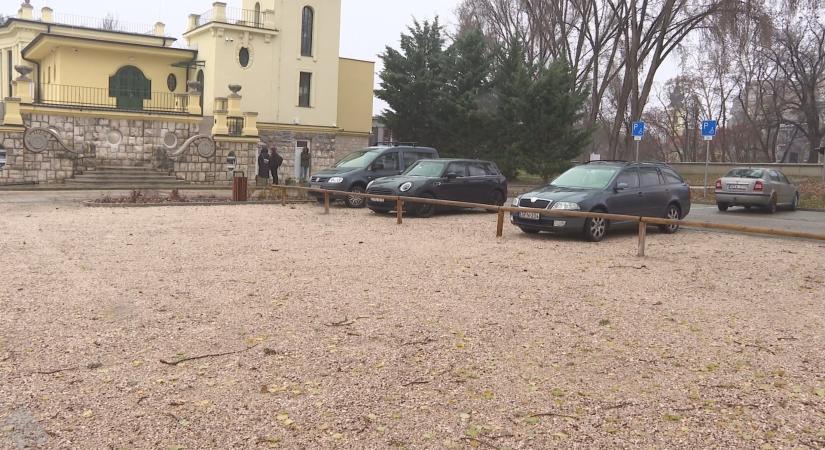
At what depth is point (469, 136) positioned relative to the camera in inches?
1423

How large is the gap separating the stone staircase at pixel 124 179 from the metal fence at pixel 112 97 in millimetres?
4461

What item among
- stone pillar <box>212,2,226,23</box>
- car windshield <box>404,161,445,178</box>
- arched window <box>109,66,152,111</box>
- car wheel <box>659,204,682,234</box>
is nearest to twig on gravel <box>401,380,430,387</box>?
car wheel <box>659,204,682,234</box>

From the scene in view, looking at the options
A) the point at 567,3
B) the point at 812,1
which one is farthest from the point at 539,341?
the point at 567,3

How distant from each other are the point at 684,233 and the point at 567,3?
26.8 meters

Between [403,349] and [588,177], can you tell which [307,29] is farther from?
[403,349]

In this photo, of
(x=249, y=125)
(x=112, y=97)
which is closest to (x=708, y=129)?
(x=249, y=125)

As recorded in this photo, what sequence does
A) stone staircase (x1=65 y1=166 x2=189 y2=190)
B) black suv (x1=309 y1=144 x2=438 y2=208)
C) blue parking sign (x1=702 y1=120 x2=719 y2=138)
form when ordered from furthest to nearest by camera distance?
stone staircase (x1=65 y1=166 x2=189 y2=190), blue parking sign (x1=702 y1=120 x2=719 y2=138), black suv (x1=309 y1=144 x2=438 y2=208)

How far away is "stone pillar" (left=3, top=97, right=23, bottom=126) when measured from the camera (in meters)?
24.6

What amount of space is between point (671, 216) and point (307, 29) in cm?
2682

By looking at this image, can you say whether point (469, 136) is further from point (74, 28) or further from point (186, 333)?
point (186, 333)

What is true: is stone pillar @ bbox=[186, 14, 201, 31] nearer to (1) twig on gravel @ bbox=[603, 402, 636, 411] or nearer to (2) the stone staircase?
(2) the stone staircase

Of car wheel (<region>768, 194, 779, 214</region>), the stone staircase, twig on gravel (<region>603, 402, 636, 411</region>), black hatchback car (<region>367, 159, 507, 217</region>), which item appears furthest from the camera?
the stone staircase

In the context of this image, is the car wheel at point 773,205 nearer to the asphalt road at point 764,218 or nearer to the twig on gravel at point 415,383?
the asphalt road at point 764,218

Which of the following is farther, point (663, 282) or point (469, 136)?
point (469, 136)
